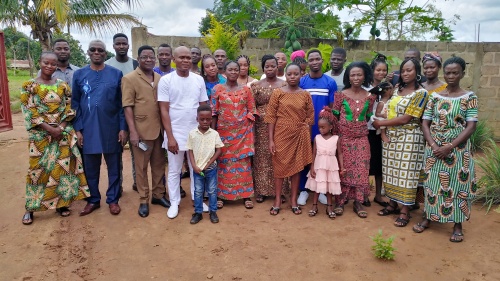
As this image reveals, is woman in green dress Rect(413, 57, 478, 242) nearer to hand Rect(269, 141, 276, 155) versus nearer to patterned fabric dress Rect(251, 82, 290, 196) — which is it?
hand Rect(269, 141, 276, 155)

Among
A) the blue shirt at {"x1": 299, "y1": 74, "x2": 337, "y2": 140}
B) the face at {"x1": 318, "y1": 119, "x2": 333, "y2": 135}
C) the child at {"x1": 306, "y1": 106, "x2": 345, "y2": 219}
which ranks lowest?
the child at {"x1": 306, "y1": 106, "x2": 345, "y2": 219}

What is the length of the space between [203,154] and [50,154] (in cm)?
160

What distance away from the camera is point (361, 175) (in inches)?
154

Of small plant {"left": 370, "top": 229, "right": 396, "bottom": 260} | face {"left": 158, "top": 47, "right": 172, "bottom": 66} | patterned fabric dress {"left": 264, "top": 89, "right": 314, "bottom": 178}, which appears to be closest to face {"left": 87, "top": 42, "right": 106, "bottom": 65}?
face {"left": 158, "top": 47, "right": 172, "bottom": 66}

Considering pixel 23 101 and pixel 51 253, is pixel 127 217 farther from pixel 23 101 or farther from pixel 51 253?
pixel 23 101

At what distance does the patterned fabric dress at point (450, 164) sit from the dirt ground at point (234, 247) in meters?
0.32

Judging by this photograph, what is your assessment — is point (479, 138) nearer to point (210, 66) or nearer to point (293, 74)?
point (293, 74)

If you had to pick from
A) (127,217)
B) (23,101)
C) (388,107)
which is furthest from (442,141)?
(23,101)

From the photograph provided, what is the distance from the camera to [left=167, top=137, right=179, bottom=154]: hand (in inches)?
148

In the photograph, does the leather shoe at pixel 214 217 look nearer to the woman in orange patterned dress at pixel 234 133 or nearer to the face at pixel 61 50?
the woman in orange patterned dress at pixel 234 133

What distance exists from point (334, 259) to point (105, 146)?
2.54 metres

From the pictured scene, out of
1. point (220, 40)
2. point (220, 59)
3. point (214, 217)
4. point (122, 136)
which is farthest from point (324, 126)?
point (220, 40)

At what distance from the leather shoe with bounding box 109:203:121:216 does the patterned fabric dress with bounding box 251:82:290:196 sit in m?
1.59

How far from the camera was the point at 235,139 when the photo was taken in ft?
13.4
